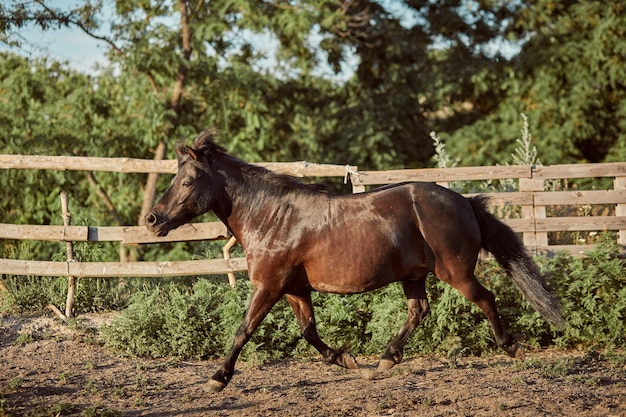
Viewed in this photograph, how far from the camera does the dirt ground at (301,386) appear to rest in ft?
17.4

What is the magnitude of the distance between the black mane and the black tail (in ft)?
4.55

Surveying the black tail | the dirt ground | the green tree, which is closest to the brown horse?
the black tail

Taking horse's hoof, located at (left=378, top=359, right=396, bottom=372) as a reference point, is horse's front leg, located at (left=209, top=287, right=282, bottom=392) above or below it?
above

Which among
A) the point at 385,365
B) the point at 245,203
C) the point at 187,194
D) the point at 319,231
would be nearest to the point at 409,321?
the point at 385,365

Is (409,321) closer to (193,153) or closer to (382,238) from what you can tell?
(382,238)

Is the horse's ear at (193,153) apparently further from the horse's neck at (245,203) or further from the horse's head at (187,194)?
the horse's neck at (245,203)

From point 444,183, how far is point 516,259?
1985 mm

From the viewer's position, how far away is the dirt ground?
5312 millimetres

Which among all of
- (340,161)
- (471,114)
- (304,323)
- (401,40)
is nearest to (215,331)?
(304,323)

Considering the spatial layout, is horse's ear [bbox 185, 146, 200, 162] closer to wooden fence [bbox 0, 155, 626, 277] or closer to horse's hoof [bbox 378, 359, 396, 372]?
wooden fence [bbox 0, 155, 626, 277]

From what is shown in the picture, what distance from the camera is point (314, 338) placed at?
6.30 meters

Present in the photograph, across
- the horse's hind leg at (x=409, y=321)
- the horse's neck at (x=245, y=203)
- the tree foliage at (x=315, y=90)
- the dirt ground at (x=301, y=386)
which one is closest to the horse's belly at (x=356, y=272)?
the horse's hind leg at (x=409, y=321)

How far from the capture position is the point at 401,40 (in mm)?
16391

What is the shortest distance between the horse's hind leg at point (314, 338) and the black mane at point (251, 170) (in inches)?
36.1
